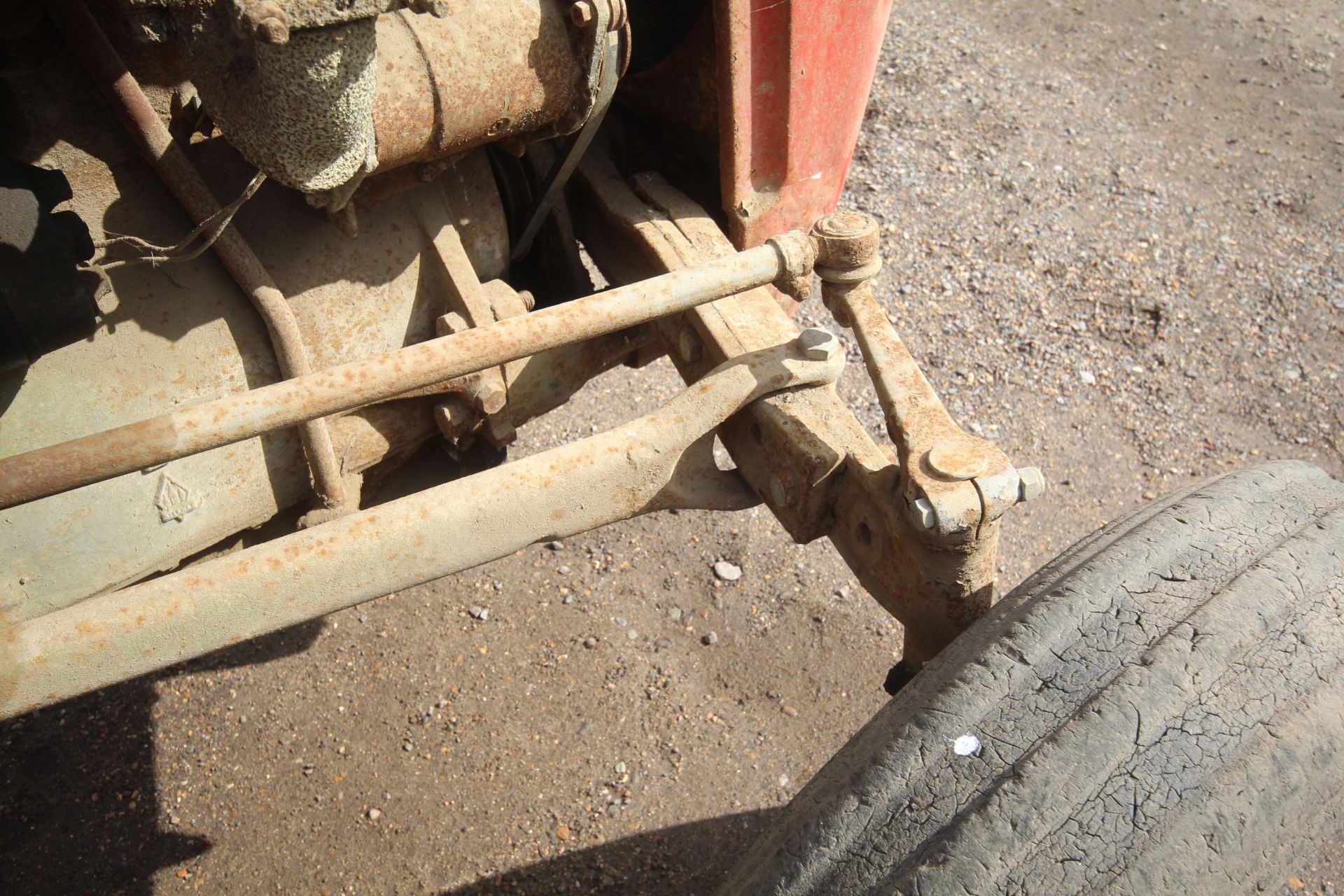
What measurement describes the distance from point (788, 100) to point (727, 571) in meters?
1.40

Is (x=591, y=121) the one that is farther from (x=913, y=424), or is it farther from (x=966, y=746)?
(x=966, y=746)

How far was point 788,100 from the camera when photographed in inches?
70.7

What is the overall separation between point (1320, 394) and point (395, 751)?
10.1 feet

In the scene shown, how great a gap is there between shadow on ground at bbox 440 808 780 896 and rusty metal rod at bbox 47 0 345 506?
102cm

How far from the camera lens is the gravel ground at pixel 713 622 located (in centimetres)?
226

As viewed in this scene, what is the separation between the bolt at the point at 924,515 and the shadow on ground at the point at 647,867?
1.22 metres

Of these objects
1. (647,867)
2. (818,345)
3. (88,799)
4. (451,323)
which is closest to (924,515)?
(818,345)

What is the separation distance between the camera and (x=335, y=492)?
161 cm

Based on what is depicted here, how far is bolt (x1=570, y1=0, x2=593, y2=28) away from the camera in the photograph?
4.80 feet

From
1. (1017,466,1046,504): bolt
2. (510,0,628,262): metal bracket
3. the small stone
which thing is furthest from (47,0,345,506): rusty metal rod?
the small stone

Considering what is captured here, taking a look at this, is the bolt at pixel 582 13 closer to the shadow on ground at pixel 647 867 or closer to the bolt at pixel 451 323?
the bolt at pixel 451 323

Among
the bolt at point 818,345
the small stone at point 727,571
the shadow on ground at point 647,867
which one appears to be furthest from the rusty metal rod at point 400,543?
the small stone at point 727,571

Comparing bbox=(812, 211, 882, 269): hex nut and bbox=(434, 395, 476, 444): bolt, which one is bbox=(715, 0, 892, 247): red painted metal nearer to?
bbox=(812, 211, 882, 269): hex nut

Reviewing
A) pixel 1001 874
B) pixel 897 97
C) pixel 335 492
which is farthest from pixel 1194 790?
pixel 897 97
